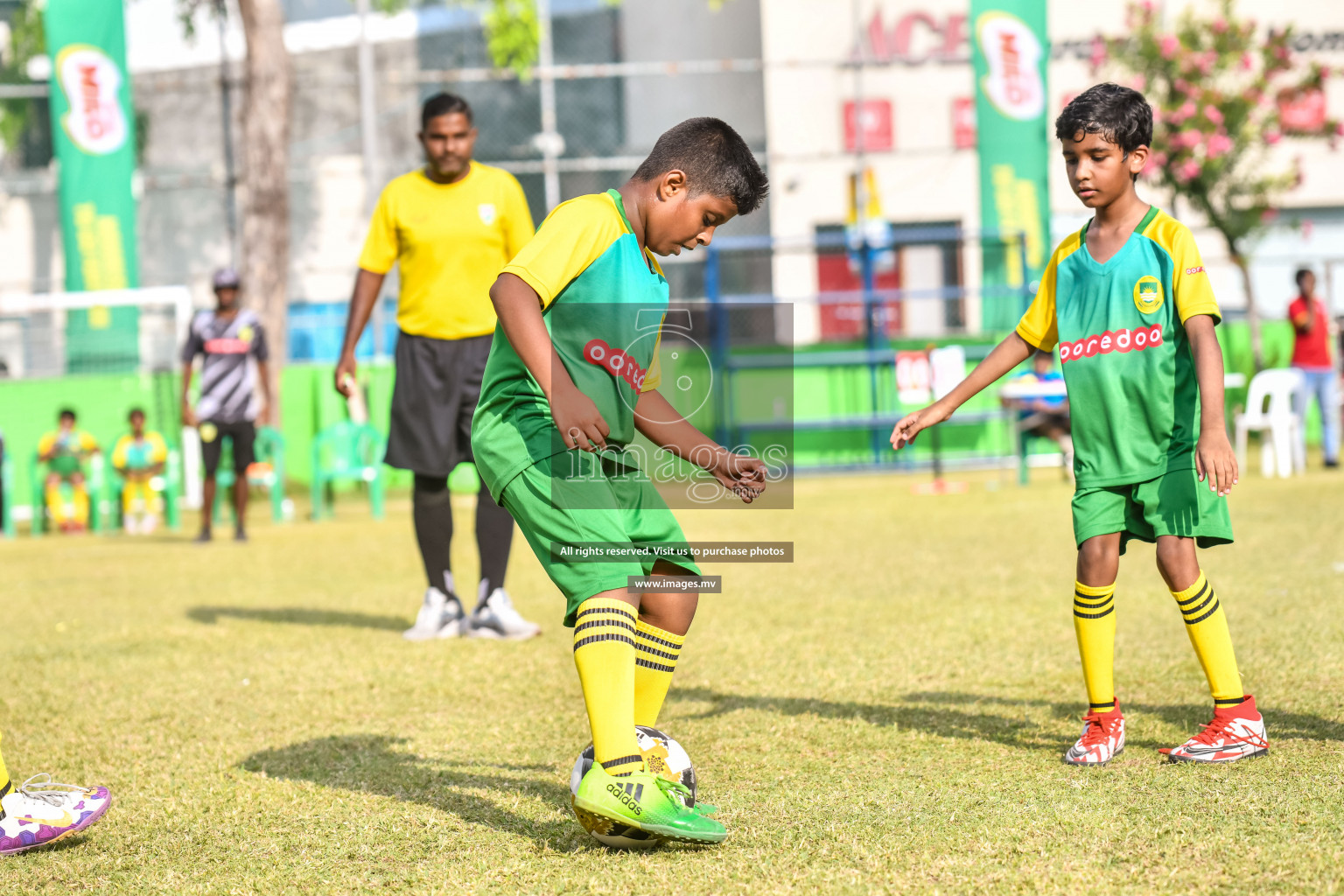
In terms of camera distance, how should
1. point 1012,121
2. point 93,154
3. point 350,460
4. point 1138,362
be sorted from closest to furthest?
point 1138,362 < point 350,460 < point 93,154 < point 1012,121

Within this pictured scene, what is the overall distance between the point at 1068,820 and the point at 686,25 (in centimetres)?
2045

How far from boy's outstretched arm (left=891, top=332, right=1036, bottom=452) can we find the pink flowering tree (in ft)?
49.5

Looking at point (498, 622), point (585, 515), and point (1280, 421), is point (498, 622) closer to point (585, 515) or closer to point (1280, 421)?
point (585, 515)

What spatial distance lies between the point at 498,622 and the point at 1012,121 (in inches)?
514

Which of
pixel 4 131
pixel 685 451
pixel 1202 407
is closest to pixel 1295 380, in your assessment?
pixel 1202 407

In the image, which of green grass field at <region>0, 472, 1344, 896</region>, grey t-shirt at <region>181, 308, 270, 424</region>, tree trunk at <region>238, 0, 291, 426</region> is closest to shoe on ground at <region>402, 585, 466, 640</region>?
green grass field at <region>0, 472, 1344, 896</region>

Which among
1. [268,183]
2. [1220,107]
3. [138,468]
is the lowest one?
[138,468]

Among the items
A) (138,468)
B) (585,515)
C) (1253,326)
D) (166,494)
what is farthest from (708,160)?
(1253,326)

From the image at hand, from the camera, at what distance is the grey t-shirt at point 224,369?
34.7 ft

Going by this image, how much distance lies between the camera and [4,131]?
18234 mm

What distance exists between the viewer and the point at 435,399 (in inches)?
229

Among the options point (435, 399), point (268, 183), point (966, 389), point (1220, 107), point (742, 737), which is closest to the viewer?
point (966, 389)

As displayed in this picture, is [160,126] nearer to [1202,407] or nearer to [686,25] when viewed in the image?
[686,25]

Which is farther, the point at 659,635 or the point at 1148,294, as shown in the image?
the point at 1148,294
